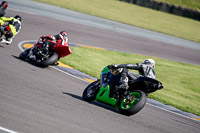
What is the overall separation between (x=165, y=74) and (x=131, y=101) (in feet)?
27.7

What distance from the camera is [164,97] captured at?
1155cm

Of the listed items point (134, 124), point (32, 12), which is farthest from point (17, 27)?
point (32, 12)

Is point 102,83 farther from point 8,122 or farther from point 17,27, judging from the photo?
point 17,27

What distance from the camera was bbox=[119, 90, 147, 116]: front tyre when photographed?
24.1 feet

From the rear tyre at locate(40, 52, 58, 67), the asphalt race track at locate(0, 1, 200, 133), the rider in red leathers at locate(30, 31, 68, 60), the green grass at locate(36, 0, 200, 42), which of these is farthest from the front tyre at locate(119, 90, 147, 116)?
the green grass at locate(36, 0, 200, 42)

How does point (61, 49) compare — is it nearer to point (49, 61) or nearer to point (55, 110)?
point (49, 61)

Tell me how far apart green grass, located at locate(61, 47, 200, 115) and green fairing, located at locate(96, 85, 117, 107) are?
10.9 ft

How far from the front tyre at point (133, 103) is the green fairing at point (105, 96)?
0.72 ft

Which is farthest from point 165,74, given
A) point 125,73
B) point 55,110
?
point 55,110

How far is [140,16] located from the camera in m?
37.2

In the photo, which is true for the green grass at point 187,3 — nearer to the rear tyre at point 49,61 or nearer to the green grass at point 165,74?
the green grass at point 165,74

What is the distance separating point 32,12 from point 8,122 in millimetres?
18829

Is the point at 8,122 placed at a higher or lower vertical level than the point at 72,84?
higher

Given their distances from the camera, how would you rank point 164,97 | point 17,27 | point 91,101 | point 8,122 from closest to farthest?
point 8,122, point 91,101, point 164,97, point 17,27
